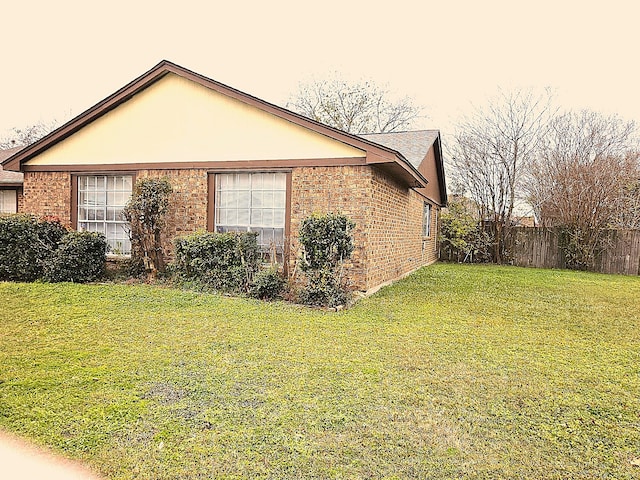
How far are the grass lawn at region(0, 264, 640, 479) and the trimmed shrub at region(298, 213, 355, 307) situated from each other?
2.20 ft

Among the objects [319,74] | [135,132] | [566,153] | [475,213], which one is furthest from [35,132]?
[566,153]

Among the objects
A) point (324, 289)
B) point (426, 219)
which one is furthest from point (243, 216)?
point (426, 219)

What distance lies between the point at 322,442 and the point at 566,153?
1826 cm

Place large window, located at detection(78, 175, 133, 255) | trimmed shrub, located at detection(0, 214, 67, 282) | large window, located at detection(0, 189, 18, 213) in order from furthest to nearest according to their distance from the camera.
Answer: large window, located at detection(0, 189, 18, 213)
large window, located at detection(78, 175, 133, 255)
trimmed shrub, located at detection(0, 214, 67, 282)

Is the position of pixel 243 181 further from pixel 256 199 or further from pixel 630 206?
pixel 630 206

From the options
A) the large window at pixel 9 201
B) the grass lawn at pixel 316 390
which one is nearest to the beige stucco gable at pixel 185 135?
the grass lawn at pixel 316 390

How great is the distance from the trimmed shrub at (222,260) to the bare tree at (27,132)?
1100 inches

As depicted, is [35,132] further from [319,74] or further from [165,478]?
[165,478]

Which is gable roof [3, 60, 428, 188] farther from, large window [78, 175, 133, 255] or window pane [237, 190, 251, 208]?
window pane [237, 190, 251, 208]

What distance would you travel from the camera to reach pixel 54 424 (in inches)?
125

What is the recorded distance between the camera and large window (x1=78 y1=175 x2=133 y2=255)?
10.8m

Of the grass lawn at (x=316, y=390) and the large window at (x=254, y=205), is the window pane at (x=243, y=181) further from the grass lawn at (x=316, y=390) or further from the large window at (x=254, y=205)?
the grass lawn at (x=316, y=390)

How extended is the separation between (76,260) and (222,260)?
9.39ft

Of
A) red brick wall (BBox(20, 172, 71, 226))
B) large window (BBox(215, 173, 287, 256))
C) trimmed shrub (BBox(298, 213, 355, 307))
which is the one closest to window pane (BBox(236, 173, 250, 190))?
large window (BBox(215, 173, 287, 256))
